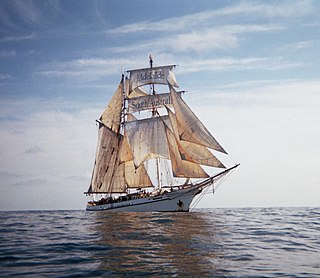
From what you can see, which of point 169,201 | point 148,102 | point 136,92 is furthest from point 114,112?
point 169,201

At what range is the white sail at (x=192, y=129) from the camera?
181 ft

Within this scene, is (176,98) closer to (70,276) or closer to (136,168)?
(136,168)

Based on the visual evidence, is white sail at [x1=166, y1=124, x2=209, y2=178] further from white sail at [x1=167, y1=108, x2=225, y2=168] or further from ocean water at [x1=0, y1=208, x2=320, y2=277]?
ocean water at [x1=0, y1=208, x2=320, y2=277]

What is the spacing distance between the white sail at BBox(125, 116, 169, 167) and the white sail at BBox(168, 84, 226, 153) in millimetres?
10729

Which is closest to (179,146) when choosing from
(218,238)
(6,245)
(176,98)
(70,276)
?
(176,98)

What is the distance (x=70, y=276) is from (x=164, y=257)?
4.84 metres

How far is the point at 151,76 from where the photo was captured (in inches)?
3100

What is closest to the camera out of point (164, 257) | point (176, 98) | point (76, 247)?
point (164, 257)

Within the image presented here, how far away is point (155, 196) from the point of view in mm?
64125

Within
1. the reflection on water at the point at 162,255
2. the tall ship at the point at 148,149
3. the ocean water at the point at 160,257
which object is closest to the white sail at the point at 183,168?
the tall ship at the point at 148,149

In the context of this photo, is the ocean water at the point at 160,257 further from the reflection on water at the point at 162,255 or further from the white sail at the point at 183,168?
the white sail at the point at 183,168

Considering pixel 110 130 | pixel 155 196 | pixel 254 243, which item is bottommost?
pixel 254 243

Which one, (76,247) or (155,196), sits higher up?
(155,196)

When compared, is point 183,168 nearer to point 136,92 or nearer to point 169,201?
point 169,201
